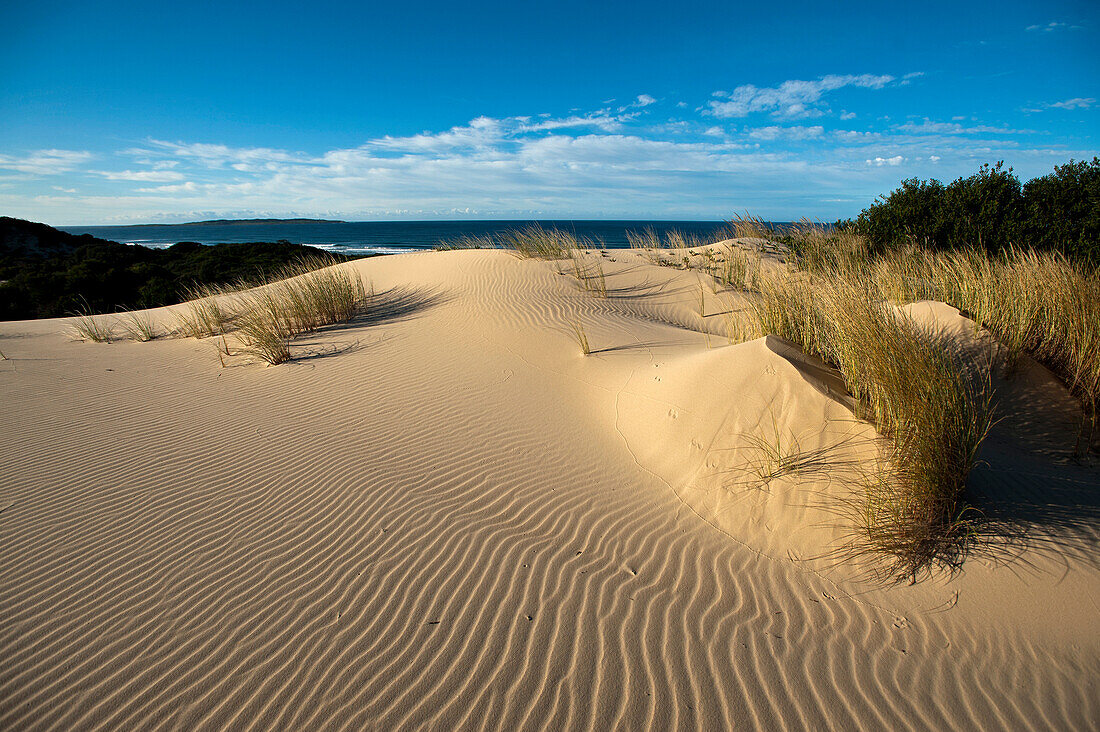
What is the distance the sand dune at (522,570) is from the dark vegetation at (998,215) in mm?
6038

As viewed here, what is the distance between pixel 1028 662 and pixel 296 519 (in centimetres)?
409

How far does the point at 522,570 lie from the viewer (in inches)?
114

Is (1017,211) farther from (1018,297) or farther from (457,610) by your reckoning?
(457,610)

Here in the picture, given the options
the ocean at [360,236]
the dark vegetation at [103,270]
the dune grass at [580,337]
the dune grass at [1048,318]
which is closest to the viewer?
the dune grass at [1048,318]

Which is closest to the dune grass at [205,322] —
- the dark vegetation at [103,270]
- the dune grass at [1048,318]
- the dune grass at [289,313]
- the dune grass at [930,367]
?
the dune grass at [289,313]

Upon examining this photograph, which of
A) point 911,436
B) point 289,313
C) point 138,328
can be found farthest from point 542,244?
point 911,436

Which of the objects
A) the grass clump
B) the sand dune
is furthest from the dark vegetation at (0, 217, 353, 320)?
the sand dune

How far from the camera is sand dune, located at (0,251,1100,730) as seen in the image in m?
2.09

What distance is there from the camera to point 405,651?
7.68ft

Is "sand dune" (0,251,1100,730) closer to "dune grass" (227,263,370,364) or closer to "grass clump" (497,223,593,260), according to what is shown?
"dune grass" (227,263,370,364)

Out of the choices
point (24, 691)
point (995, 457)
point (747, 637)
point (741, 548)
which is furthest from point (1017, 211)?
point (24, 691)

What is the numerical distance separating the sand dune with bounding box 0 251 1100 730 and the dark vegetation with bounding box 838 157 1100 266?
6.04 meters

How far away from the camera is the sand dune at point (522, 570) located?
2094 millimetres

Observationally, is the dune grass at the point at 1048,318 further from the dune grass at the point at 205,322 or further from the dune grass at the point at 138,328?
the dune grass at the point at 138,328
